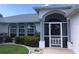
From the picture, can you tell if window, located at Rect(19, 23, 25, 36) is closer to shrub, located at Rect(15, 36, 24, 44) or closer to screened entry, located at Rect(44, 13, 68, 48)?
shrub, located at Rect(15, 36, 24, 44)

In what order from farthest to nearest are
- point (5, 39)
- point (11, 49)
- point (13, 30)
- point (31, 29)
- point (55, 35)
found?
point (55, 35), point (31, 29), point (13, 30), point (11, 49), point (5, 39)

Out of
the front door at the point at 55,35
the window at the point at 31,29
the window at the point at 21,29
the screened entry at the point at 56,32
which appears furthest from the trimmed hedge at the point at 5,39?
the front door at the point at 55,35

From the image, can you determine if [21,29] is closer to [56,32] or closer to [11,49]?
Answer: [11,49]

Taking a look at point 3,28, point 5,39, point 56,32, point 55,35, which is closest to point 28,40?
point 5,39

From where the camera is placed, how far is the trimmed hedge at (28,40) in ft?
14.3

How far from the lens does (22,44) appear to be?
4.56m

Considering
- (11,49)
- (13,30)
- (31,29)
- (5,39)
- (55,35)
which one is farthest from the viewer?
(55,35)

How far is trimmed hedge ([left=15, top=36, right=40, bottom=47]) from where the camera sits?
171 inches

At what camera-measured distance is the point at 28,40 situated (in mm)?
4574

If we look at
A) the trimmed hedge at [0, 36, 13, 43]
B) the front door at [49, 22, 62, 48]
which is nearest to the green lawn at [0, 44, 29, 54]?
the trimmed hedge at [0, 36, 13, 43]

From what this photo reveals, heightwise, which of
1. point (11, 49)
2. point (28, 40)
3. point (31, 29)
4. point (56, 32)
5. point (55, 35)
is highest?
point (31, 29)

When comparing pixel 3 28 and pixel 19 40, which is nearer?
pixel 3 28

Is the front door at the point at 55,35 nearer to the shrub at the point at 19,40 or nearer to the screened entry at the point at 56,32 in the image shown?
the screened entry at the point at 56,32
